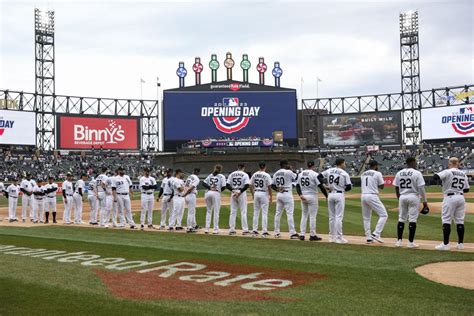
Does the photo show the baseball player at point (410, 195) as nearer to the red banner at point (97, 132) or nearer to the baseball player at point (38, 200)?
the baseball player at point (38, 200)

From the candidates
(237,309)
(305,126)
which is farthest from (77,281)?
(305,126)

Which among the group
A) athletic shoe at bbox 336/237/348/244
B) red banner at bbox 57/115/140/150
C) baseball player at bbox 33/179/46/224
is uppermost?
red banner at bbox 57/115/140/150

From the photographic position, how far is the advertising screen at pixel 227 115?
60.2 metres

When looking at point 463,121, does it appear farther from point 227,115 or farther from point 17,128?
point 17,128

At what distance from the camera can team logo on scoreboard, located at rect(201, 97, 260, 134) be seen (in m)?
60.5

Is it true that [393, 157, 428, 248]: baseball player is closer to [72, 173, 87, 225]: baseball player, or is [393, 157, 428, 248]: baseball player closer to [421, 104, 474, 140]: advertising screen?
[72, 173, 87, 225]: baseball player

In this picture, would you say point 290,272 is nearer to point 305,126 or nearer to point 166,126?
point 166,126

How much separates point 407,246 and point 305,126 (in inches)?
2466

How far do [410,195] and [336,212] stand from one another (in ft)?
6.03

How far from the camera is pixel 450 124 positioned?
62750mm

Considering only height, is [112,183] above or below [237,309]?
above

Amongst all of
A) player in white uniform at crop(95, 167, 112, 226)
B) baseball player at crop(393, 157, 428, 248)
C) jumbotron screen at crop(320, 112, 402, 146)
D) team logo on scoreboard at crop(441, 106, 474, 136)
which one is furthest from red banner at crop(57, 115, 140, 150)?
baseball player at crop(393, 157, 428, 248)

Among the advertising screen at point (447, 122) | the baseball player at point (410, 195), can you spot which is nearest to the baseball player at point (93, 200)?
the baseball player at point (410, 195)

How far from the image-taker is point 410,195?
11492 millimetres
